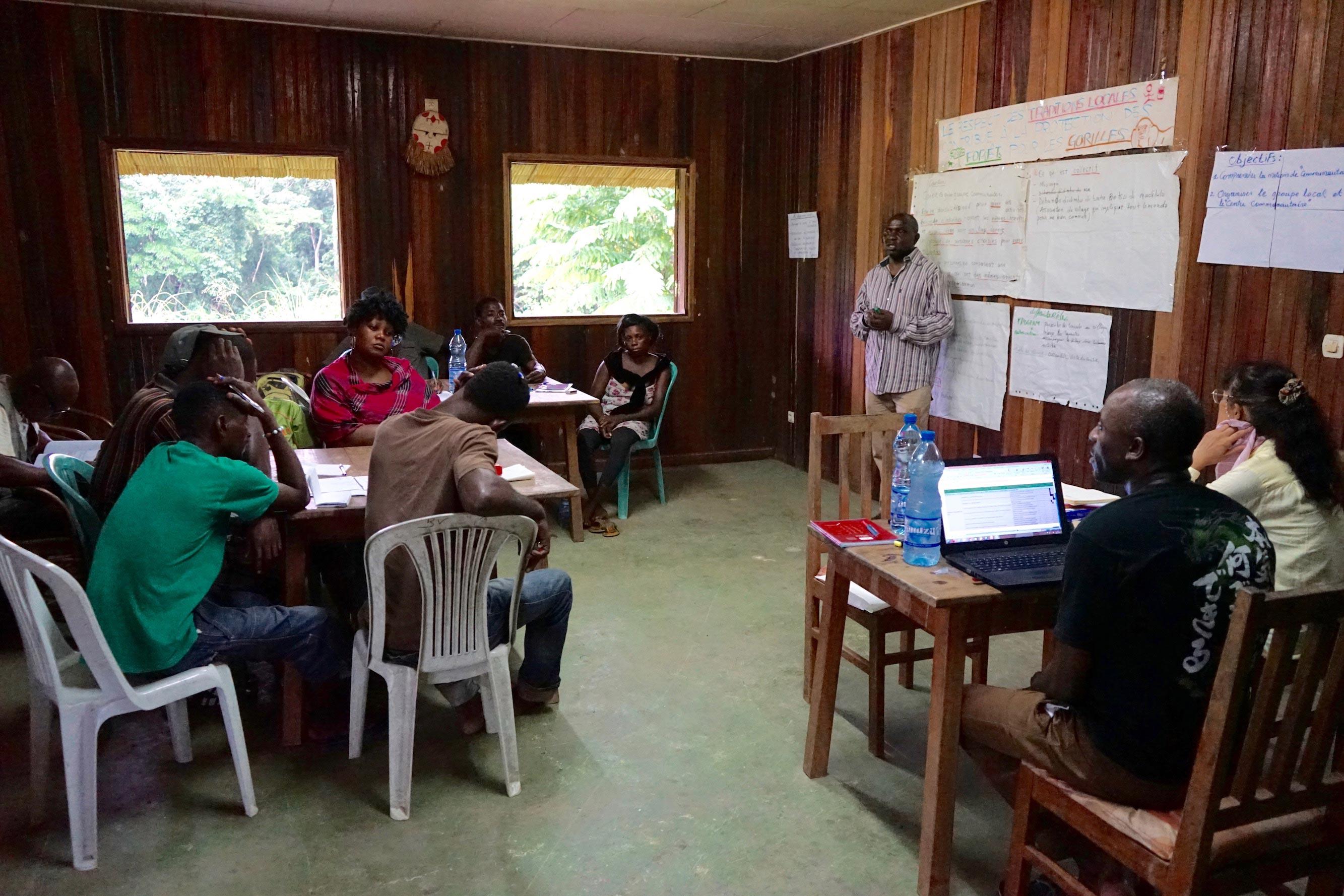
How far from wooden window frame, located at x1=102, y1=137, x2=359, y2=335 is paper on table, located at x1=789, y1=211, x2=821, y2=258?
2.74 metres

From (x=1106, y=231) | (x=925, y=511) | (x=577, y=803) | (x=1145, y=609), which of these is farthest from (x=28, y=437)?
Answer: (x=1106, y=231)

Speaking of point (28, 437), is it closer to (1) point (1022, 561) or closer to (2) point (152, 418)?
(2) point (152, 418)

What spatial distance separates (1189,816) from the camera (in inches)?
62.1

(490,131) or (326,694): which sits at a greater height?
(490,131)

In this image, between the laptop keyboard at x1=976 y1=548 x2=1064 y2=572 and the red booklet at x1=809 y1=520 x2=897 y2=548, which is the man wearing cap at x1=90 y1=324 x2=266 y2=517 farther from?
the laptop keyboard at x1=976 y1=548 x2=1064 y2=572

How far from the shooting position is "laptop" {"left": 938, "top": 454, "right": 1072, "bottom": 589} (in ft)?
7.48

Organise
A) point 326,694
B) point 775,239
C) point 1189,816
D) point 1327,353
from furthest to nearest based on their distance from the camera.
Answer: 1. point 775,239
2. point 1327,353
3. point 326,694
4. point 1189,816

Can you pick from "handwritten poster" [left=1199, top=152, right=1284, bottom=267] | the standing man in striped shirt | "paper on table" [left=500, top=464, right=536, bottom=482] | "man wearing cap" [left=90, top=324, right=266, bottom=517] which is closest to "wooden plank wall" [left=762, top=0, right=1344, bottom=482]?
"handwritten poster" [left=1199, top=152, right=1284, bottom=267]

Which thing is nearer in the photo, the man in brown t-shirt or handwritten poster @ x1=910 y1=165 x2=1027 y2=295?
the man in brown t-shirt

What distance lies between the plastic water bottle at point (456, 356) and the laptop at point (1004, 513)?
142 inches

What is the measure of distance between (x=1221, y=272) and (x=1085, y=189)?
2.53 ft

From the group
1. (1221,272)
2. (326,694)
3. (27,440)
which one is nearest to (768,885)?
(326,694)

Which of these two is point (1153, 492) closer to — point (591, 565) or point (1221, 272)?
point (1221, 272)

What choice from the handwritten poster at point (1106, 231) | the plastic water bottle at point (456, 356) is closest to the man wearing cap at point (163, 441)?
the plastic water bottle at point (456, 356)
